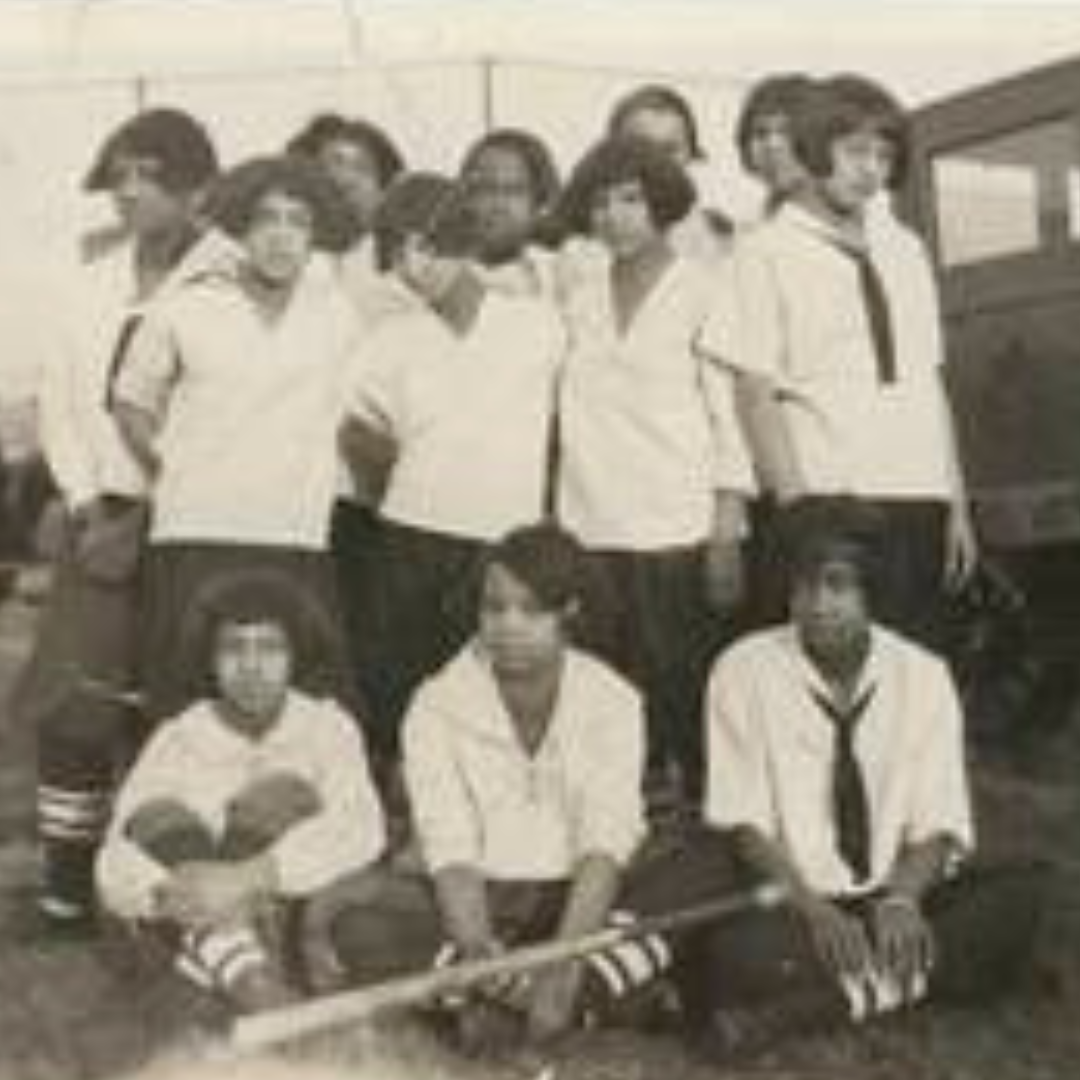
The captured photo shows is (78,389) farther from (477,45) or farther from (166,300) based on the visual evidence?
(477,45)

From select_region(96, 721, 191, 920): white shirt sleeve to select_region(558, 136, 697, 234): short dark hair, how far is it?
0.74m

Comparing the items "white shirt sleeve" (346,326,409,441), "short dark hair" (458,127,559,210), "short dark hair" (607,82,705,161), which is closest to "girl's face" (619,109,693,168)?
"short dark hair" (607,82,705,161)

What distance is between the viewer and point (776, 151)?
2.75 meters

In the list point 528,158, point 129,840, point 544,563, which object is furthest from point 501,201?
point 129,840

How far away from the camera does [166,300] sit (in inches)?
103

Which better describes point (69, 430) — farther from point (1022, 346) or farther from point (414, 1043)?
point (1022, 346)

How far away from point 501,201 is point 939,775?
797 millimetres

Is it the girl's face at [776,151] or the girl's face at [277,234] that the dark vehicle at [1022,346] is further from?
the girl's face at [277,234]

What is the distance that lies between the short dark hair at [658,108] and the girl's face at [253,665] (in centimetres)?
76

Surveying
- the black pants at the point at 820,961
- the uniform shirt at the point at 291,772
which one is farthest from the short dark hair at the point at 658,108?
the black pants at the point at 820,961

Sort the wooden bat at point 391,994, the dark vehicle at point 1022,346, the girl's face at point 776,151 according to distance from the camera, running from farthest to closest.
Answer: the dark vehicle at point 1022,346, the girl's face at point 776,151, the wooden bat at point 391,994

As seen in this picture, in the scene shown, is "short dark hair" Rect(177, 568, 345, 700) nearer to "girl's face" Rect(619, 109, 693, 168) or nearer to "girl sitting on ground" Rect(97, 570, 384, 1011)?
"girl sitting on ground" Rect(97, 570, 384, 1011)

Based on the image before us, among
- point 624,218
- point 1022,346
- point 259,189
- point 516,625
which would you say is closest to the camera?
point 516,625

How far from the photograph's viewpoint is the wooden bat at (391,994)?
231 cm
